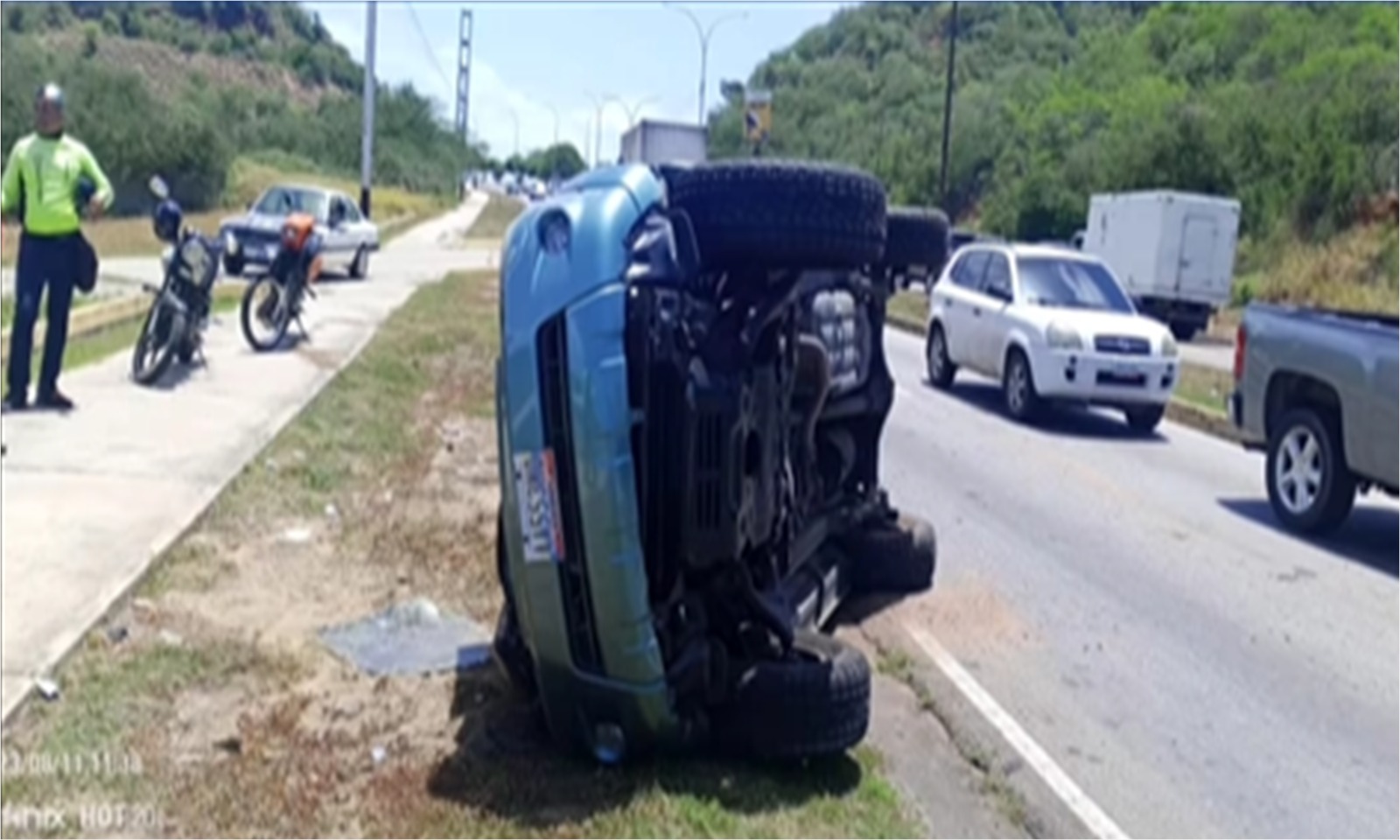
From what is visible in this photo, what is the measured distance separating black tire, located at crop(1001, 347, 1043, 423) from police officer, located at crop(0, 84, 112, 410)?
8460 millimetres

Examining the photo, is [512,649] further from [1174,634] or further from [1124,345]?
[1124,345]

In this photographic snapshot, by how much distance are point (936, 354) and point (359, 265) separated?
46.7ft

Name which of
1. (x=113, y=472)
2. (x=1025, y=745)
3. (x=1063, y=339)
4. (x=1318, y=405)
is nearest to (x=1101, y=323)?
(x=1063, y=339)

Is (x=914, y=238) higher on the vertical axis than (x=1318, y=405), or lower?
higher

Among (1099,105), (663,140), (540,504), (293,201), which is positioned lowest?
(540,504)

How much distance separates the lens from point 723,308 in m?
4.67

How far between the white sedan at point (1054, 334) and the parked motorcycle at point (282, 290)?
6242mm

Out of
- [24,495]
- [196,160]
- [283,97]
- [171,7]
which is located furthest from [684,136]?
[171,7]

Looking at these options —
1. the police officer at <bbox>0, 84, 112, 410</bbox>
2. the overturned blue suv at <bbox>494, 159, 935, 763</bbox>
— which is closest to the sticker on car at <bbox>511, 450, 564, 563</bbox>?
the overturned blue suv at <bbox>494, 159, 935, 763</bbox>

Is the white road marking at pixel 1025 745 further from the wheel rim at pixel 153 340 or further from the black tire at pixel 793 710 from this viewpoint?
the wheel rim at pixel 153 340

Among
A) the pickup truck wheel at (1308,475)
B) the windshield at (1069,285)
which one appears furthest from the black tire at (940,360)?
the pickup truck wheel at (1308,475)

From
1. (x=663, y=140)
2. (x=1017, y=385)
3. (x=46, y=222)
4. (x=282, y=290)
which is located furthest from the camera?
(x=663, y=140)

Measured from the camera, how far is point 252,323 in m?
14.5

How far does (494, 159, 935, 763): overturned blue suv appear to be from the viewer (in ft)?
14.1
